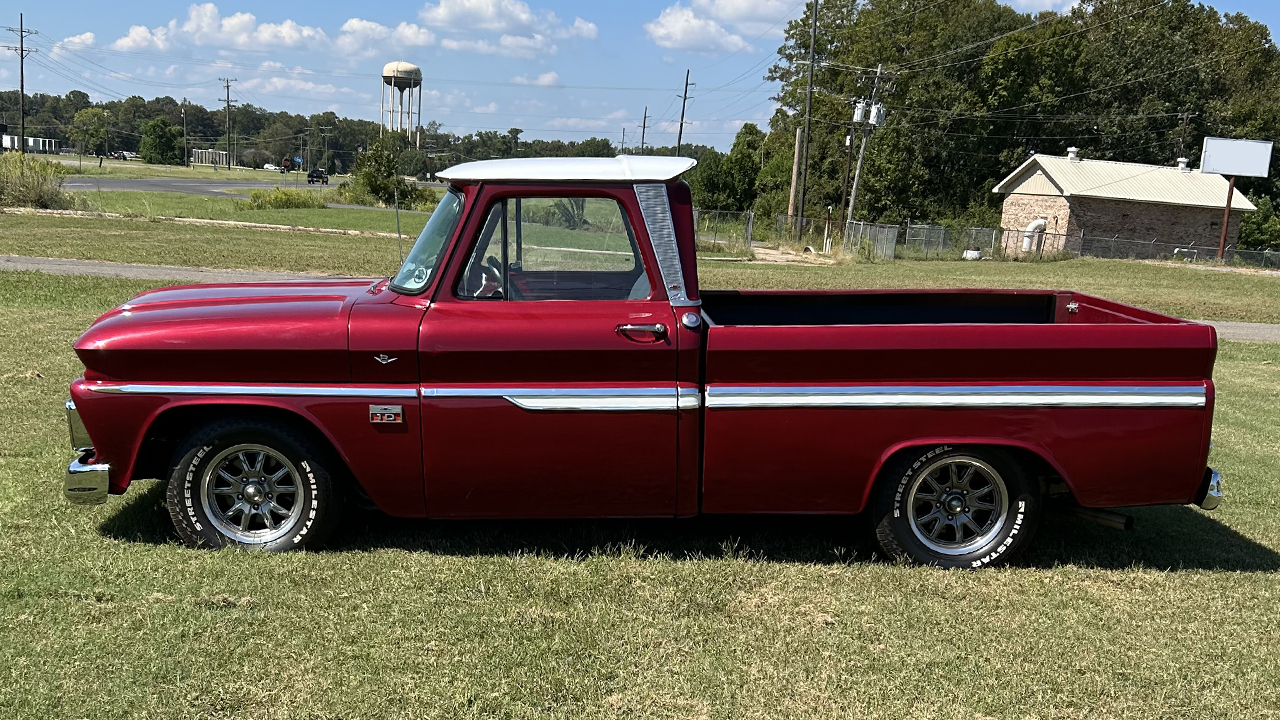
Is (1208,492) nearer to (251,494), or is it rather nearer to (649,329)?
(649,329)

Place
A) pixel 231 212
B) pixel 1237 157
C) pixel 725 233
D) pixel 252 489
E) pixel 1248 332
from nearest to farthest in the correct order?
pixel 252 489, pixel 1248 332, pixel 231 212, pixel 725 233, pixel 1237 157

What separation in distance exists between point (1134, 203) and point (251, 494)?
56.3 meters

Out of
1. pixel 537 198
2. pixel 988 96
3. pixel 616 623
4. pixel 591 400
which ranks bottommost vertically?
pixel 616 623

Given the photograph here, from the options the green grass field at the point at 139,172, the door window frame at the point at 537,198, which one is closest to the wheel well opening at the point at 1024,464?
the door window frame at the point at 537,198

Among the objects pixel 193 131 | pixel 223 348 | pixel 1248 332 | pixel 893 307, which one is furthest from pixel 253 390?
pixel 193 131

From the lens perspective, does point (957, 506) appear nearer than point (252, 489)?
No

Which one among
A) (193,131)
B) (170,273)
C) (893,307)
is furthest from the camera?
(193,131)

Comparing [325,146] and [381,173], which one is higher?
[325,146]

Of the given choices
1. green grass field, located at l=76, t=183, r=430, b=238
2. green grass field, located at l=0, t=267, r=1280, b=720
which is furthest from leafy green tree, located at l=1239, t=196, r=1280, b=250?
green grass field, located at l=0, t=267, r=1280, b=720

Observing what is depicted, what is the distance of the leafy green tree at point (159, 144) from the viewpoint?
372 ft

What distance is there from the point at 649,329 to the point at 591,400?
0.42 meters

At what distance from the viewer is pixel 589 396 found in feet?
14.5

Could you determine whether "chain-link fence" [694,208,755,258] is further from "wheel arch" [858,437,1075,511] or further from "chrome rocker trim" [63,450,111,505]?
"chrome rocker trim" [63,450,111,505]

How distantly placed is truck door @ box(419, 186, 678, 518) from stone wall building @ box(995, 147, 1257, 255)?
52.3 metres
